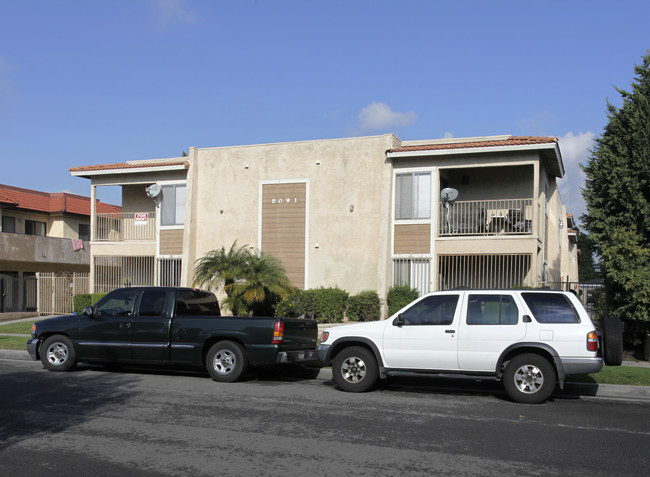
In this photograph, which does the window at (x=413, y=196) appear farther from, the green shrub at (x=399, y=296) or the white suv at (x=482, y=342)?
the white suv at (x=482, y=342)

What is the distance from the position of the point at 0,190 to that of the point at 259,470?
3474 centimetres

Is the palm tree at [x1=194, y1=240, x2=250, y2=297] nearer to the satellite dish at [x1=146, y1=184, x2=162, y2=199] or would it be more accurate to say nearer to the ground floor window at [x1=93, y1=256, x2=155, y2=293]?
the satellite dish at [x1=146, y1=184, x2=162, y2=199]

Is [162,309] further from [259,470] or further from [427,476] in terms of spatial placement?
[427,476]

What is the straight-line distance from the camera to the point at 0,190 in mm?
35438

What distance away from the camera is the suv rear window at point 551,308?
9625 mm

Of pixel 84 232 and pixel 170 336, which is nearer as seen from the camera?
pixel 170 336

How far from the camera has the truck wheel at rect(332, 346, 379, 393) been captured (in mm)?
10375

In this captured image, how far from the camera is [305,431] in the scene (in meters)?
7.50

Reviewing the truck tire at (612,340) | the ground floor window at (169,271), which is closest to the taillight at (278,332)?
the truck tire at (612,340)

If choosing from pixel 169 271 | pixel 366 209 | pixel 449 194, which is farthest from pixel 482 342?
pixel 169 271

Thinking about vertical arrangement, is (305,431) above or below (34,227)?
below

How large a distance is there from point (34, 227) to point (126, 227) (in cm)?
1444

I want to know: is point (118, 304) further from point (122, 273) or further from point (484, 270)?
point (122, 273)

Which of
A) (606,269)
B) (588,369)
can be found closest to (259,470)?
(588,369)
